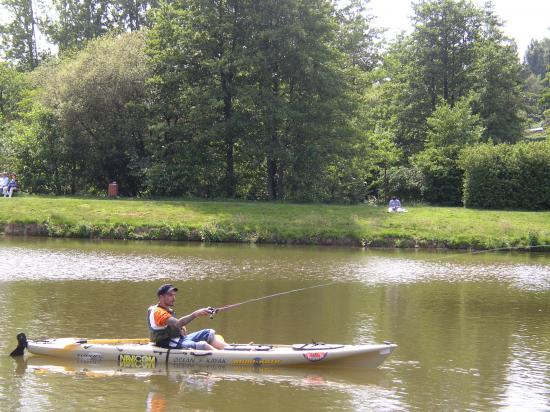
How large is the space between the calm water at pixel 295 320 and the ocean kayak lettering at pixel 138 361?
24 centimetres

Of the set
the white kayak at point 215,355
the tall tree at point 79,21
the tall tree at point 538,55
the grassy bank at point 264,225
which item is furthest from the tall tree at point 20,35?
the tall tree at point 538,55

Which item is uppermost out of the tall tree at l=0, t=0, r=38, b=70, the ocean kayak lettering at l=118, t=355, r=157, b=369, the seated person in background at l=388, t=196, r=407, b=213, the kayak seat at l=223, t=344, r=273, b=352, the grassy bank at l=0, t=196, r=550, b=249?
the tall tree at l=0, t=0, r=38, b=70

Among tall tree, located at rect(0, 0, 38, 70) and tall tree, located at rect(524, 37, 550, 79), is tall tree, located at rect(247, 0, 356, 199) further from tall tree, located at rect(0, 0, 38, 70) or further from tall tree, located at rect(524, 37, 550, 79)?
tall tree, located at rect(524, 37, 550, 79)

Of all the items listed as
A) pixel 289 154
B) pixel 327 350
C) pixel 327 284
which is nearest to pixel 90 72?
pixel 289 154

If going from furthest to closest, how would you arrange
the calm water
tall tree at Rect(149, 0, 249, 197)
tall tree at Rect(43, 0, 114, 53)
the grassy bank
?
1. tall tree at Rect(43, 0, 114, 53)
2. tall tree at Rect(149, 0, 249, 197)
3. the grassy bank
4. the calm water

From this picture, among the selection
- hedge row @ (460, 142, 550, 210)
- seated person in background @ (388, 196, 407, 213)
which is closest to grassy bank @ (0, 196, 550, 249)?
seated person in background @ (388, 196, 407, 213)

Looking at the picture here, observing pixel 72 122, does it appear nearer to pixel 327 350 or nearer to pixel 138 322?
pixel 138 322

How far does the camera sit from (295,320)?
16172mm

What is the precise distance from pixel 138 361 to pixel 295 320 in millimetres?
5197

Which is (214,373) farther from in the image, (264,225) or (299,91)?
(299,91)

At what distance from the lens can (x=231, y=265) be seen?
24.2 m

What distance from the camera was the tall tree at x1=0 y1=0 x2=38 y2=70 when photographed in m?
66.9

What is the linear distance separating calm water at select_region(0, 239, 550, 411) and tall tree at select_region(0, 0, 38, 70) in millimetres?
45891

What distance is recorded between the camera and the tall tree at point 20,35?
6688 cm
